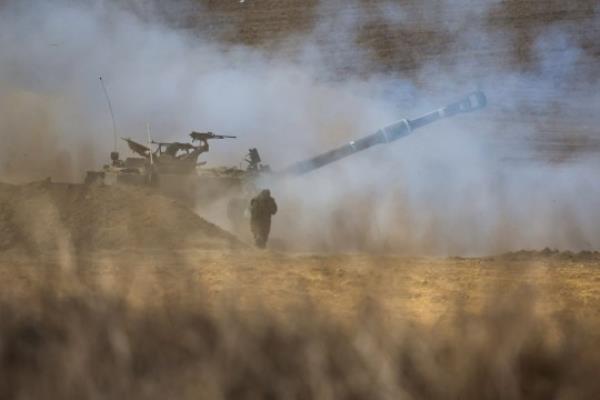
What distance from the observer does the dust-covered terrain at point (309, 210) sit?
22.4 feet

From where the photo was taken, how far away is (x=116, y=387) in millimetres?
6656

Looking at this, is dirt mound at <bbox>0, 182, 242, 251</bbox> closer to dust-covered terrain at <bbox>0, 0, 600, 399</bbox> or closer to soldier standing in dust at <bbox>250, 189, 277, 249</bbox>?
dust-covered terrain at <bbox>0, 0, 600, 399</bbox>

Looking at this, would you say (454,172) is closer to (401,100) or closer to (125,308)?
(401,100)

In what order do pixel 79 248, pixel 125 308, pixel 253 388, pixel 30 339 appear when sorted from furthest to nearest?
pixel 79 248
pixel 125 308
pixel 30 339
pixel 253 388

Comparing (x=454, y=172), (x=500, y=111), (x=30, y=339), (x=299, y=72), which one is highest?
(x=299, y=72)

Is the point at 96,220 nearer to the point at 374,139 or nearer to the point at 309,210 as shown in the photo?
the point at 309,210

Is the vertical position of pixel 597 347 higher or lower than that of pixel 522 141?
lower

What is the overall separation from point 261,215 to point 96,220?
2.50m

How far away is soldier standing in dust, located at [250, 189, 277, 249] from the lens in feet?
45.5

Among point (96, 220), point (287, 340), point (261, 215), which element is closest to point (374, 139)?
point (261, 215)

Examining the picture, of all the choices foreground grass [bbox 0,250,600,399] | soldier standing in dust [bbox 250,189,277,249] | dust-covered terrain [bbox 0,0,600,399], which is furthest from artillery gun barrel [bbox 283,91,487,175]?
foreground grass [bbox 0,250,600,399]

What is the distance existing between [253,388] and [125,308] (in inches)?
62.6

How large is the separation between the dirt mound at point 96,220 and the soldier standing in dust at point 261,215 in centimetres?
53

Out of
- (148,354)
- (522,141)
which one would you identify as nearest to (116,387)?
(148,354)
